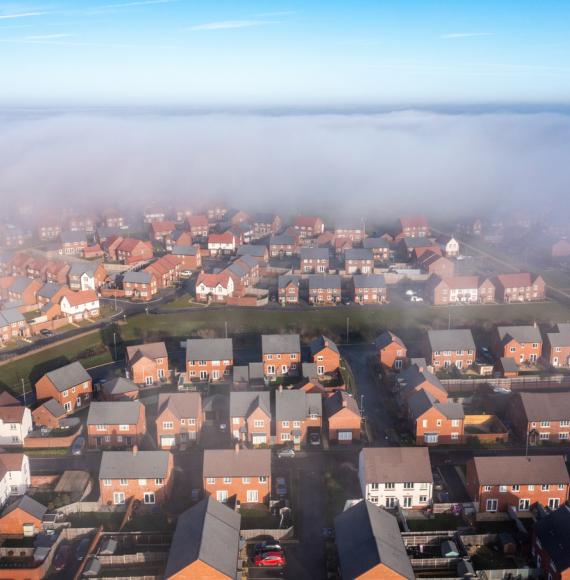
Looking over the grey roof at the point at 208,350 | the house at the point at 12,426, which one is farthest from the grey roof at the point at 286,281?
the house at the point at 12,426

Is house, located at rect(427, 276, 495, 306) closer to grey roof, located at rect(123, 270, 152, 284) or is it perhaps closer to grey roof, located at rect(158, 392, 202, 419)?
grey roof, located at rect(123, 270, 152, 284)

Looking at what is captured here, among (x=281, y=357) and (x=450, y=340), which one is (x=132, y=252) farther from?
(x=450, y=340)

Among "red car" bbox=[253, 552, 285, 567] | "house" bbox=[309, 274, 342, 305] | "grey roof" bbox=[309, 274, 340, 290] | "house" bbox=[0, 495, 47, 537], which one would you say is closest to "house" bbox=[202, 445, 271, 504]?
"red car" bbox=[253, 552, 285, 567]

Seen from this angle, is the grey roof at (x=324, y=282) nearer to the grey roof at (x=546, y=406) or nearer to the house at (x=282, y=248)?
the house at (x=282, y=248)

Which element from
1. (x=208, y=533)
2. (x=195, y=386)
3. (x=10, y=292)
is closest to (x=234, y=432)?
(x=195, y=386)

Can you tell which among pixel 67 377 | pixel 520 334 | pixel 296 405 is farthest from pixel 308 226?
pixel 296 405
